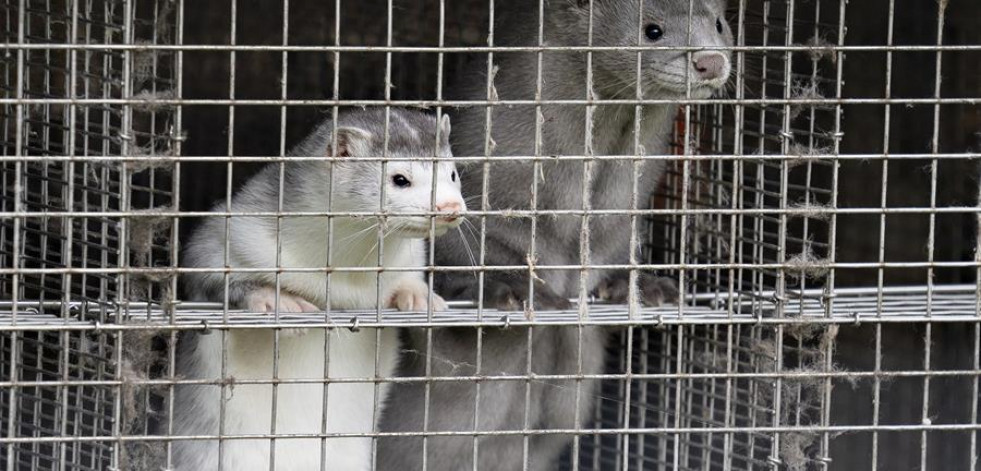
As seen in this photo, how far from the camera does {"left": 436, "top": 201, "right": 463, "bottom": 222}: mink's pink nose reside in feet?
7.23

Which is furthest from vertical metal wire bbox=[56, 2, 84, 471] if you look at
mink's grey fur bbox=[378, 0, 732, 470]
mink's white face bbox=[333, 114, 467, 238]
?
mink's grey fur bbox=[378, 0, 732, 470]

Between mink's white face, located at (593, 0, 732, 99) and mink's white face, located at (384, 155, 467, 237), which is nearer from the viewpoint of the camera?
mink's white face, located at (384, 155, 467, 237)

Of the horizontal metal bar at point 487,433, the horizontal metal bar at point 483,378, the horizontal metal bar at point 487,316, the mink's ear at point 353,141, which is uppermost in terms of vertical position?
the mink's ear at point 353,141

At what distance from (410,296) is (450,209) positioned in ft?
1.46

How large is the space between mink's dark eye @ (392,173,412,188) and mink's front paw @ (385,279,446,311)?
0.27 metres

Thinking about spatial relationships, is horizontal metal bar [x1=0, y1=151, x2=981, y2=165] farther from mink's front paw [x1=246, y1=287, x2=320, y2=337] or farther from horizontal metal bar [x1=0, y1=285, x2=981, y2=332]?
mink's front paw [x1=246, y1=287, x2=320, y2=337]

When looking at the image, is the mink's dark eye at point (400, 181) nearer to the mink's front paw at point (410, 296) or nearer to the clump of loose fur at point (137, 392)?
the mink's front paw at point (410, 296)

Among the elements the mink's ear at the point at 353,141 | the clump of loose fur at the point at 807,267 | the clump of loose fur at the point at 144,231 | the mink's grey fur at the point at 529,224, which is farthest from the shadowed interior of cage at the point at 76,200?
the clump of loose fur at the point at 807,267

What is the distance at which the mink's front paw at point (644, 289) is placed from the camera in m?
2.85

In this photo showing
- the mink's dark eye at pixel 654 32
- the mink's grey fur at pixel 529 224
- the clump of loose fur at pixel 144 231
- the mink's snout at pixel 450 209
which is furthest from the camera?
the mink's grey fur at pixel 529 224

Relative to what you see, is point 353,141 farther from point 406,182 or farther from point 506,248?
point 506,248

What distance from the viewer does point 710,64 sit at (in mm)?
2447

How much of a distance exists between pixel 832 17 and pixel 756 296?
1198 millimetres

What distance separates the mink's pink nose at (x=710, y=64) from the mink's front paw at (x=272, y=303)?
870 millimetres
